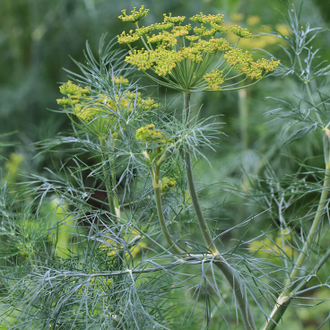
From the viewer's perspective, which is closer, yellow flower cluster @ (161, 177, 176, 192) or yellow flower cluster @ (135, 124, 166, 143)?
yellow flower cluster @ (135, 124, 166, 143)

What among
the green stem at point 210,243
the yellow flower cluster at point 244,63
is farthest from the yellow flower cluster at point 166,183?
the yellow flower cluster at point 244,63

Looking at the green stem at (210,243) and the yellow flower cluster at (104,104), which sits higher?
the yellow flower cluster at (104,104)

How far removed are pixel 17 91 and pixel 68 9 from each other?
Result: 2.08 ft

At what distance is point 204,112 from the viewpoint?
230 cm

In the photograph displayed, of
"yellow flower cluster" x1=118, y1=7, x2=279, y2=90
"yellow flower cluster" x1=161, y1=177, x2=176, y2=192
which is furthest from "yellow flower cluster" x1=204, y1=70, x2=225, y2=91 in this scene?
"yellow flower cluster" x1=161, y1=177, x2=176, y2=192

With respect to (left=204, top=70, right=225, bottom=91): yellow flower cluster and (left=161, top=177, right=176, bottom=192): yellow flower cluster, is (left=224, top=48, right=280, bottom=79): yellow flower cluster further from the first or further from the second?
(left=161, top=177, right=176, bottom=192): yellow flower cluster

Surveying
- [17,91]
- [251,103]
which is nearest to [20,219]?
[251,103]

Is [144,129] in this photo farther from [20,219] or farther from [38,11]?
[38,11]

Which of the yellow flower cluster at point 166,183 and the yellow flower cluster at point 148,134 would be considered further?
the yellow flower cluster at point 166,183

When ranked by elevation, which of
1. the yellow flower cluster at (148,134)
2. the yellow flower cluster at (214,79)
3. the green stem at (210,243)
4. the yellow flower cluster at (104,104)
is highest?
the yellow flower cluster at (214,79)

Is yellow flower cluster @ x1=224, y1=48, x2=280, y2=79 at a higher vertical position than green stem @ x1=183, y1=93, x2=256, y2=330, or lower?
higher

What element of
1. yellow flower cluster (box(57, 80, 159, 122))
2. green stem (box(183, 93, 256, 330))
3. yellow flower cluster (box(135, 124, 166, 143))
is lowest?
green stem (box(183, 93, 256, 330))

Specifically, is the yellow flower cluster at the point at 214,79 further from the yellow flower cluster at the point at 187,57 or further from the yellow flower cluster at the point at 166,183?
the yellow flower cluster at the point at 166,183

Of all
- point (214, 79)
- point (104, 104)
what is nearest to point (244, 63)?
point (214, 79)
